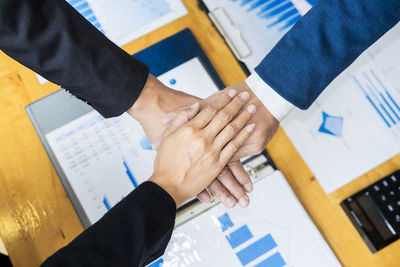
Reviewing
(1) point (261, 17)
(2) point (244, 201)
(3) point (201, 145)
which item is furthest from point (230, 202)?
(1) point (261, 17)

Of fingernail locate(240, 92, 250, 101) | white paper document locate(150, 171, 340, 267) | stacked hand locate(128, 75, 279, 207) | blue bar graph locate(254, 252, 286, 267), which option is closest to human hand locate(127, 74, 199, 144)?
stacked hand locate(128, 75, 279, 207)

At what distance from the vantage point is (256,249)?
2.44ft

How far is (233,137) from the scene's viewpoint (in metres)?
0.78

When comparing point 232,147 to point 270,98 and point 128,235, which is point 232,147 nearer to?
point 270,98

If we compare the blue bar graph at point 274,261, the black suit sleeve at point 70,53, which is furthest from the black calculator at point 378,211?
the black suit sleeve at point 70,53

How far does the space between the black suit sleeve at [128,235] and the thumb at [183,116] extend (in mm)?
164

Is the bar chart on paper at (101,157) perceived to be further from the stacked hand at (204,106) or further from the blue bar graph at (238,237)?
the blue bar graph at (238,237)

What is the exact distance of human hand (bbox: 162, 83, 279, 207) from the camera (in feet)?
2.50

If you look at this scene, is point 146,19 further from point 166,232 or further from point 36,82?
point 166,232

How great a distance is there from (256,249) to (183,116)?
322 mm

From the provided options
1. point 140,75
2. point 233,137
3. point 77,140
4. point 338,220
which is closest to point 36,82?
point 77,140

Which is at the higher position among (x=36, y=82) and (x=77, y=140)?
(x=36, y=82)

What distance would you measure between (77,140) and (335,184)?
60cm

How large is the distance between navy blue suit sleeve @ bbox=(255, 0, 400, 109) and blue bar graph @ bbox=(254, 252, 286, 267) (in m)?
0.32
